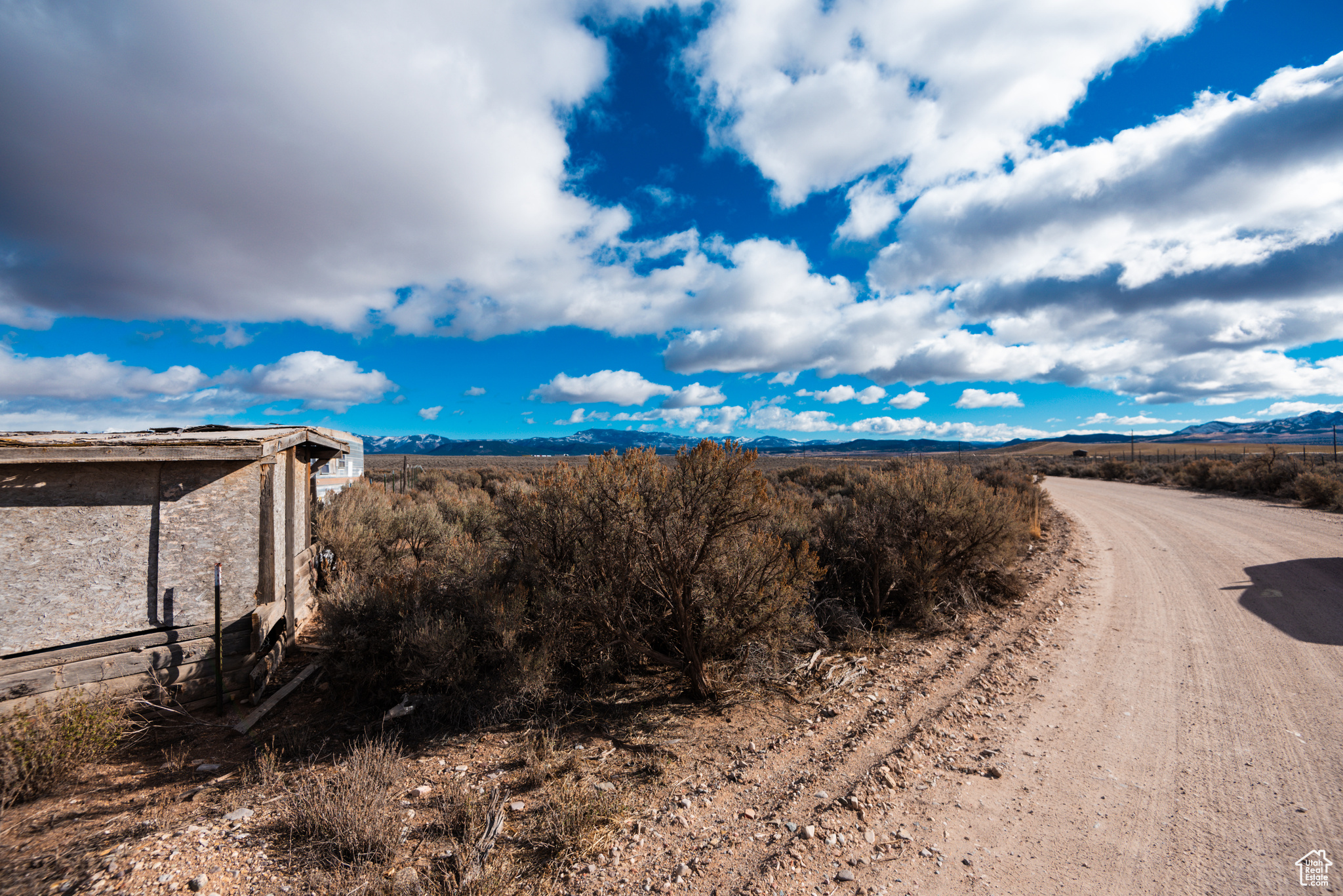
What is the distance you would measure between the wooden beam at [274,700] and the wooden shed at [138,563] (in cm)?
23

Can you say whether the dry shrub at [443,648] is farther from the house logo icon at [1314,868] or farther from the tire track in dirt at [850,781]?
the house logo icon at [1314,868]

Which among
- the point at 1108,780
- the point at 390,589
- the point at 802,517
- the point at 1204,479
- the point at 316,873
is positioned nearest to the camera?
the point at 316,873

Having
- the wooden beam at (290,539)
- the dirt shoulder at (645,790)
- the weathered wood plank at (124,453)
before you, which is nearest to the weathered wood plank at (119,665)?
the dirt shoulder at (645,790)

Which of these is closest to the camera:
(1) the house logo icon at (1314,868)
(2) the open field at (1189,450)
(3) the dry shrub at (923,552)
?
(1) the house logo icon at (1314,868)

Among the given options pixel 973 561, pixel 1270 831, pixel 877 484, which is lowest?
pixel 1270 831

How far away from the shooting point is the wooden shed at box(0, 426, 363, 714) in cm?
453

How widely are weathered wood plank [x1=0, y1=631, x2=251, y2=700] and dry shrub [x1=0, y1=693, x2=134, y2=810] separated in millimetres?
182

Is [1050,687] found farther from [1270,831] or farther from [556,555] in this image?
[556,555]

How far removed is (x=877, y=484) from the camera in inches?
367

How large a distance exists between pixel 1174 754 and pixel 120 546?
9.20 metres

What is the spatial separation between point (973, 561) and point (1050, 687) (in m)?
3.41

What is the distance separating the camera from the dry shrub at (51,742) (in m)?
3.74

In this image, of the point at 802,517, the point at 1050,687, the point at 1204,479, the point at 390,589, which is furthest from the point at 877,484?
the point at 1204,479

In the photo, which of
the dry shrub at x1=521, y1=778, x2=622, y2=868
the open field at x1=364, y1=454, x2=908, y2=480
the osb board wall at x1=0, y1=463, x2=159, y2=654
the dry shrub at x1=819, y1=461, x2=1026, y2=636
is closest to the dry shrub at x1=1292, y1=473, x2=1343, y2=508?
the open field at x1=364, y1=454, x2=908, y2=480
